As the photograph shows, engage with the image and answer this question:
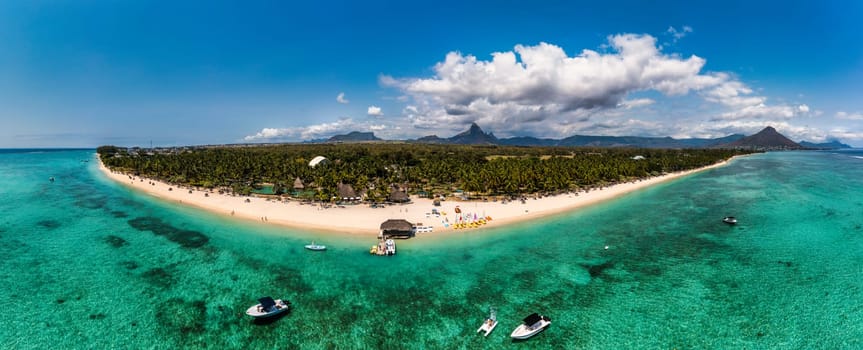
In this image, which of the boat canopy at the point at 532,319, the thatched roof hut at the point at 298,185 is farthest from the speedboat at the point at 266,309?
the thatched roof hut at the point at 298,185

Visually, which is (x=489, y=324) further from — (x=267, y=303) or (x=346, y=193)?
(x=346, y=193)

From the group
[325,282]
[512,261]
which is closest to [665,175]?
[512,261]

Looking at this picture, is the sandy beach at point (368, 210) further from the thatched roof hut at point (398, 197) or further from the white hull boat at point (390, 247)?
the white hull boat at point (390, 247)

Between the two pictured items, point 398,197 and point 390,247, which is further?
point 398,197

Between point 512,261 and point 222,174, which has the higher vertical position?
point 222,174

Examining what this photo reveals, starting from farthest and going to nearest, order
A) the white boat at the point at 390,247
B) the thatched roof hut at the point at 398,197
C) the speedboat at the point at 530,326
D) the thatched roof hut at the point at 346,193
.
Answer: the thatched roof hut at the point at 346,193 < the thatched roof hut at the point at 398,197 < the white boat at the point at 390,247 < the speedboat at the point at 530,326

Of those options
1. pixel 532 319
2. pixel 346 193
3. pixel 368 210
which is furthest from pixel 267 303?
pixel 346 193

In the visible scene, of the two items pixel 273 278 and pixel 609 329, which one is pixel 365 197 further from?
pixel 609 329
